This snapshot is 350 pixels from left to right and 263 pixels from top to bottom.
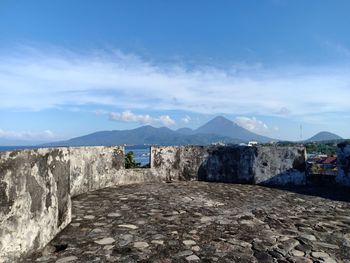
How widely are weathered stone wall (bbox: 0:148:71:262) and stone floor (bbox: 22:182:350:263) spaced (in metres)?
0.16

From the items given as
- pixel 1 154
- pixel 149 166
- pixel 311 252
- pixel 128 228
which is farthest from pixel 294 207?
pixel 1 154

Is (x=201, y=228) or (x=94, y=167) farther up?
(x=94, y=167)

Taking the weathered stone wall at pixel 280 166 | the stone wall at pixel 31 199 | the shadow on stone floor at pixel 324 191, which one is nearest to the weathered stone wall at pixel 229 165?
the weathered stone wall at pixel 280 166

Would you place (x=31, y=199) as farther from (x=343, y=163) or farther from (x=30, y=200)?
(x=343, y=163)

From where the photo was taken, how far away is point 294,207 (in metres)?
5.88

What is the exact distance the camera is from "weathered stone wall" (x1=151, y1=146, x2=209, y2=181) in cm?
868

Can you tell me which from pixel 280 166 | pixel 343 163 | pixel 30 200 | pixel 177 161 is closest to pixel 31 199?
pixel 30 200

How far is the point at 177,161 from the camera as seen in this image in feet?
29.2

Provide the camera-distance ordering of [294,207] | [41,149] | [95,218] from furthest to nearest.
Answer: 1. [294,207]
2. [95,218]
3. [41,149]

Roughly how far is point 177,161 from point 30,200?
572 centimetres

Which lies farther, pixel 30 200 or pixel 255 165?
pixel 255 165

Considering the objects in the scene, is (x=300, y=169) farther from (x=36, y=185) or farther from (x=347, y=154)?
(x=36, y=185)

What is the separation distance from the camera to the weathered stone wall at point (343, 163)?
7.92m

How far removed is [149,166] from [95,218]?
13.5 ft
